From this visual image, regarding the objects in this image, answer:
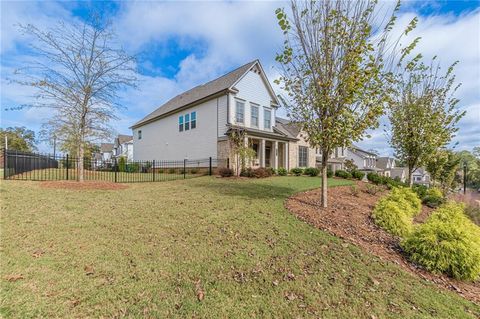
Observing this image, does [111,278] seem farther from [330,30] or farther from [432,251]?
[330,30]

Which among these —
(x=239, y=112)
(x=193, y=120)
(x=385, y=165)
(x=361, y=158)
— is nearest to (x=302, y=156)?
(x=239, y=112)

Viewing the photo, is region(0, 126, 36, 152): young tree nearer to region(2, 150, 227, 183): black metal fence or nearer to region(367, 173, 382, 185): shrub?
region(2, 150, 227, 183): black metal fence

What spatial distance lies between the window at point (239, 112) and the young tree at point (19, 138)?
130 ft

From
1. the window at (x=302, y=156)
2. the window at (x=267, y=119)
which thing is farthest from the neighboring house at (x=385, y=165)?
the window at (x=267, y=119)

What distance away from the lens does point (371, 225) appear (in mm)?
5801

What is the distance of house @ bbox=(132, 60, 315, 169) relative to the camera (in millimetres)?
16750

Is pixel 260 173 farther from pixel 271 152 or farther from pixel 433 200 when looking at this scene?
pixel 433 200

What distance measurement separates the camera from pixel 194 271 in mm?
3377

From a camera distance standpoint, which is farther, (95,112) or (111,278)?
(95,112)

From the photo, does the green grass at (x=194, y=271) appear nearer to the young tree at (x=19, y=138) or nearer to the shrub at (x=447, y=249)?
the shrub at (x=447, y=249)

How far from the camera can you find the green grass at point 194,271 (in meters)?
2.68

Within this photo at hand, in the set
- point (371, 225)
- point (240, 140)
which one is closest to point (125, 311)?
point (371, 225)

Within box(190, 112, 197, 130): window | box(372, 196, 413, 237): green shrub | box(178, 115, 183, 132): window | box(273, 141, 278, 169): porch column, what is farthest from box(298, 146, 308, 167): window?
box(372, 196, 413, 237): green shrub

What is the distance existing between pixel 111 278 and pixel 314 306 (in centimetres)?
272
